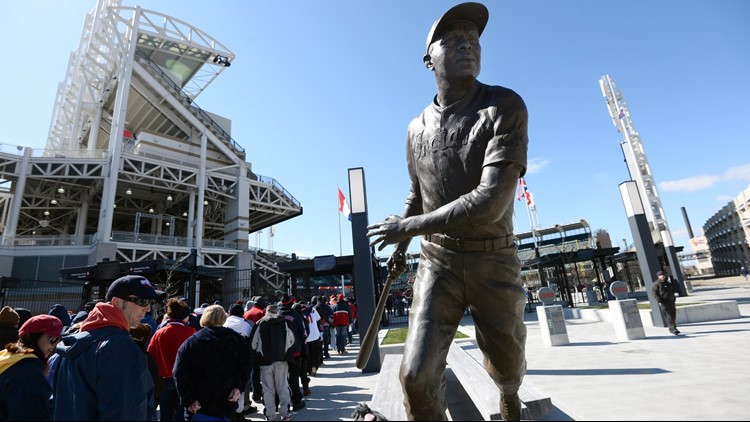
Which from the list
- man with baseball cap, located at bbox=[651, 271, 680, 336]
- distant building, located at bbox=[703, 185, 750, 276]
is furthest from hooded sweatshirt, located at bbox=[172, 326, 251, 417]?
distant building, located at bbox=[703, 185, 750, 276]

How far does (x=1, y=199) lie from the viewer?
38.6 m

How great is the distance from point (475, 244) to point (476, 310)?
425 mm

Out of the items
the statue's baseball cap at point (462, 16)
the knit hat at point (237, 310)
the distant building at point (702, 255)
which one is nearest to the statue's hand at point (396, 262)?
the statue's baseball cap at point (462, 16)

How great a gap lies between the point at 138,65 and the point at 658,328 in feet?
128

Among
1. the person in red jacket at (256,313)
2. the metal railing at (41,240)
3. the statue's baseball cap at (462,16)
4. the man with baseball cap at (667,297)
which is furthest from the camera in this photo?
the metal railing at (41,240)

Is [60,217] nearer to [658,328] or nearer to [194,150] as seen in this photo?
[194,150]

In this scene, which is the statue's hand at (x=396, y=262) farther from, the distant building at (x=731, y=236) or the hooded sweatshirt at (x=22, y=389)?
the distant building at (x=731, y=236)

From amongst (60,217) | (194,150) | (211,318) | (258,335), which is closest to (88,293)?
(258,335)

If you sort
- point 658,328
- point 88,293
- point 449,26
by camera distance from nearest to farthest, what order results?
point 449,26, point 658,328, point 88,293

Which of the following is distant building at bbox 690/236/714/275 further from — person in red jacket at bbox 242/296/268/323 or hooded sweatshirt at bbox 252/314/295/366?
hooded sweatshirt at bbox 252/314/295/366

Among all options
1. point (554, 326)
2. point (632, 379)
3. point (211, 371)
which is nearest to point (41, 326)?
point (211, 371)

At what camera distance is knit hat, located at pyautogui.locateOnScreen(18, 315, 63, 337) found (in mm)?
3365

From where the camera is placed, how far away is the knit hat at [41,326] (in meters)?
3.37

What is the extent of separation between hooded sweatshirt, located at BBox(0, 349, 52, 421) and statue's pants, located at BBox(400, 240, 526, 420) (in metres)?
2.89
